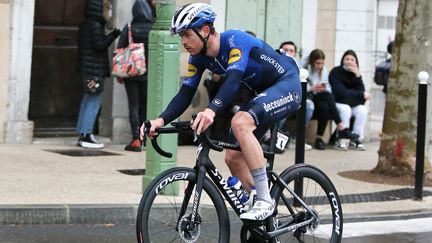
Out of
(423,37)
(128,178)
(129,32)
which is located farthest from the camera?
(129,32)

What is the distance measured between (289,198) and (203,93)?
278 inches

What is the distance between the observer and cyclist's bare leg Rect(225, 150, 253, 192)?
6.61 metres

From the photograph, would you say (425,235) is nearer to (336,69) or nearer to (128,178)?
(128,178)

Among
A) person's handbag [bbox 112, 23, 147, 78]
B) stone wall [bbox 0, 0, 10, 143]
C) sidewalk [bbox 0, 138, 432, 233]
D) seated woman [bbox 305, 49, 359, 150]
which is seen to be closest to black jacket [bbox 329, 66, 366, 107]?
seated woman [bbox 305, 49, 359, 150]

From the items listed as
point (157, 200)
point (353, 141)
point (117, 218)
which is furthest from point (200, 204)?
point (353, 141)

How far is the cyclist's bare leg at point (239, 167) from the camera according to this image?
6.61 meters

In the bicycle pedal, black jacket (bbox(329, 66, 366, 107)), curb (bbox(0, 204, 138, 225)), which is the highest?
black jacket (bbox(329, 66, 366, 107))

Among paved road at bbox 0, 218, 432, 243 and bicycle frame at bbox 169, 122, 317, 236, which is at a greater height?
bicycle frame at bbox 169, 122, 317, 236

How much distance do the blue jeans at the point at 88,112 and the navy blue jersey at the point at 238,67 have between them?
618 centimetres

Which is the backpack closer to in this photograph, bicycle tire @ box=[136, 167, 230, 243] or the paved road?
the paved road

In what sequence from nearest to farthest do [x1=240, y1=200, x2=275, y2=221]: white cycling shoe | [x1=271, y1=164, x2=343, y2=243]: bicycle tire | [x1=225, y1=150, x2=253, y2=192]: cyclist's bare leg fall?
1. [x1=240, y1=200, x2=275, y2=221]: white cycling shoe
2. [x1=225, y1=150, x2=253, y2=192]: cyclist's bare leg
3. [x1=271, y1=164, x2=343, y2=243]: bicycle tire

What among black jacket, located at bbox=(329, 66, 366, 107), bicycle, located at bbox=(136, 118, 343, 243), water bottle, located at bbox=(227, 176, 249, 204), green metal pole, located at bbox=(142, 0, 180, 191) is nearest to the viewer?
bicycle, located at bbox=(136, 118, 343, 243)

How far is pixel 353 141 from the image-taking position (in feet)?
47.6

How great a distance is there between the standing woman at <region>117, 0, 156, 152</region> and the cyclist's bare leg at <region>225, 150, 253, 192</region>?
599cm
